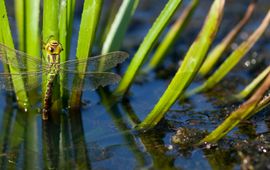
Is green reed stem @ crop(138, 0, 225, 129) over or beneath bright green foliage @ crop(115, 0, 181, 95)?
beneath

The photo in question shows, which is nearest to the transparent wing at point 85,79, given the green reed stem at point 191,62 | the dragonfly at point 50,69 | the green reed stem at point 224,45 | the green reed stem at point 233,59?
the dragonfly at point 50,69

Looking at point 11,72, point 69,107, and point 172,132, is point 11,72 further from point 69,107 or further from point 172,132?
point 172,132

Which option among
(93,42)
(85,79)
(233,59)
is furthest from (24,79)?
(233,59)

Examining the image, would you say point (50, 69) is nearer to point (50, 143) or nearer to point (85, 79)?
point (85, 79)

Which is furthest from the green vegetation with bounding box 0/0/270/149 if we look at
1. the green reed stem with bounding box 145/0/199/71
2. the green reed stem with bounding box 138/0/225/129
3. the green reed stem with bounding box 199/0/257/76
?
the green reed stem with bounding box 145/0/199/71

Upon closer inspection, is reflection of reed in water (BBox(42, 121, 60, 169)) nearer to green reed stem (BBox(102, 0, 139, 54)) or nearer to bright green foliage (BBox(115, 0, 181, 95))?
bright green foliage (BBox(115, 0, 181, 95))
